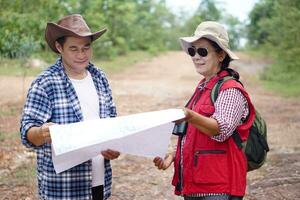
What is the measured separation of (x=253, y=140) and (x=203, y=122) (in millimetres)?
399

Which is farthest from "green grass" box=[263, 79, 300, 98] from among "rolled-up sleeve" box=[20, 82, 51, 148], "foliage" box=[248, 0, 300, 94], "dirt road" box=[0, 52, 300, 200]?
"rolled-up sleeve" box=[20, 82, 51, 148]

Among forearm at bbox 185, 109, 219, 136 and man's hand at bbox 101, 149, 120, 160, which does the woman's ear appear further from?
man's hand at bbox 101, 149, 120, 160

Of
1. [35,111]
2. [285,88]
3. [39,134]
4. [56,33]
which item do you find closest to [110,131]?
[39,134]

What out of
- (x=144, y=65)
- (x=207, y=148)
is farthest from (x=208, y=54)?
(x=144, y=65)

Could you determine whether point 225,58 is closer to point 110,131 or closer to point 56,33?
point 110,131

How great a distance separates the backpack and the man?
0.62 m

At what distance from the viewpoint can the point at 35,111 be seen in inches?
96.3

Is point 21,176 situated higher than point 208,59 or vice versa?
point 208,59

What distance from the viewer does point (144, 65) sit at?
26484mm

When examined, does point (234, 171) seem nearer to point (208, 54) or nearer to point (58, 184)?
point (208, 54)

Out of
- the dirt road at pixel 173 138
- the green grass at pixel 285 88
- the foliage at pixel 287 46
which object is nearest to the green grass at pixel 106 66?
the dirt road at pixel 173 138

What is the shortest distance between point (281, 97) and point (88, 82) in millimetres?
12003

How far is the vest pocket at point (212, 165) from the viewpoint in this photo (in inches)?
96.0

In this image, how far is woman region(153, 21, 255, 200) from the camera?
7.69 ft
